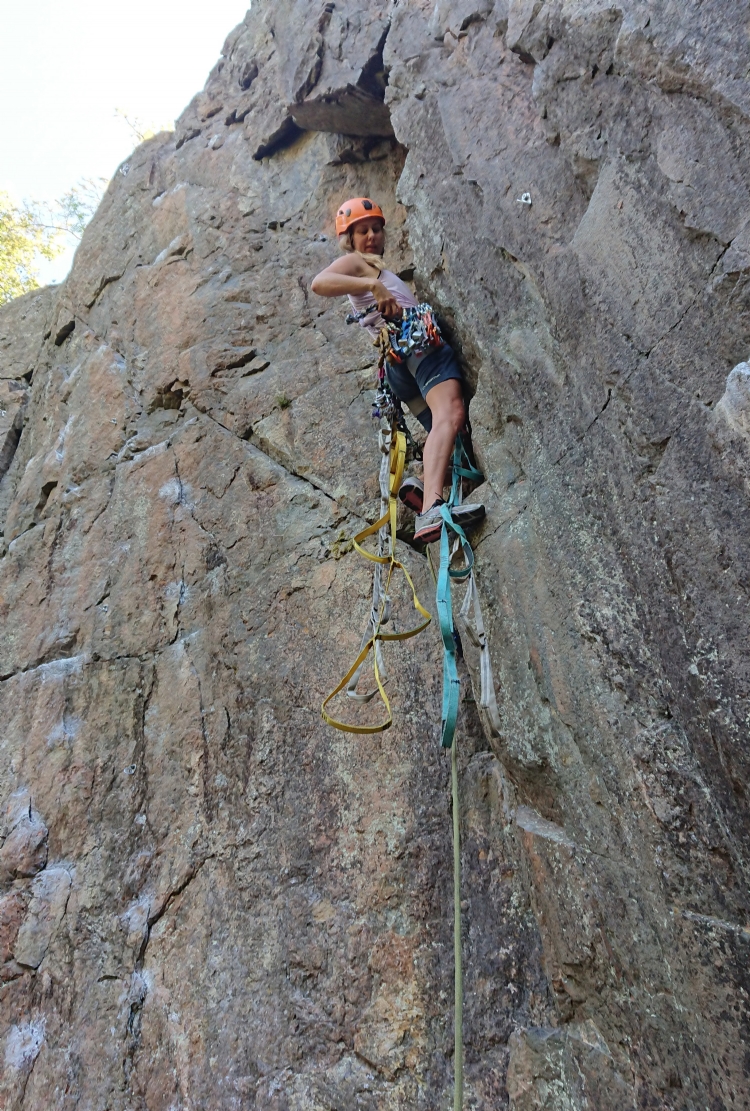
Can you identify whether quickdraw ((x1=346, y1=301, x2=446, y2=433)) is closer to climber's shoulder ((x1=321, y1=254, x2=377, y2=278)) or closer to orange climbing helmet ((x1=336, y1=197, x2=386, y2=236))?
climber's shoulder ((x1=321, y1=254, x2=377, y2=278))

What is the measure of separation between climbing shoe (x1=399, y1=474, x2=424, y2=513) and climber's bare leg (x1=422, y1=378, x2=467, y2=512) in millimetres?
125

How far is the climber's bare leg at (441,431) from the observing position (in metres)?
4.00

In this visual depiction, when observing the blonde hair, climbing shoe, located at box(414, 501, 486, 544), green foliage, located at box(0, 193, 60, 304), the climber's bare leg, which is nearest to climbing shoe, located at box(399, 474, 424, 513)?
the climber's bare leg

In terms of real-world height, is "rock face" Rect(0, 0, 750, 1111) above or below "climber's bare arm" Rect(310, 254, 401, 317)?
below

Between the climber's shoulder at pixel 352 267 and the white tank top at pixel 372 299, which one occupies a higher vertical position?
the climber's shoulder at pixel 352 267

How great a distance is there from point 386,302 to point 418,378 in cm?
47

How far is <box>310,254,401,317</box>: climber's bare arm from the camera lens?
4301 mm

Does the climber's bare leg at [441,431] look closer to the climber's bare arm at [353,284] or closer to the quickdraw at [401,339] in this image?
the quickdraw at [401,339]

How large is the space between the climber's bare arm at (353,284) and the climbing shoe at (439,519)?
1.31 metres

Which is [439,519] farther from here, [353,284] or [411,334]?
[353,284]

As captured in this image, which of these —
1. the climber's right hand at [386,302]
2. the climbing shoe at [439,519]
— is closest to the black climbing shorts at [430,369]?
the climber's right hand at [386,302]

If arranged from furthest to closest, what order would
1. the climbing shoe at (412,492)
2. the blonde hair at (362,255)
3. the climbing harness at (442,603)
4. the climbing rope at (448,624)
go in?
the blonde hair at (362,255), the climbing shoe at (412,492), the climbing harness at (442,603), the climbing rope at (448,624)

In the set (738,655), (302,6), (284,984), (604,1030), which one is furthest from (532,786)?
(302,6)

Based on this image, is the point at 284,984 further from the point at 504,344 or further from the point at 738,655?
the point at 504,344
